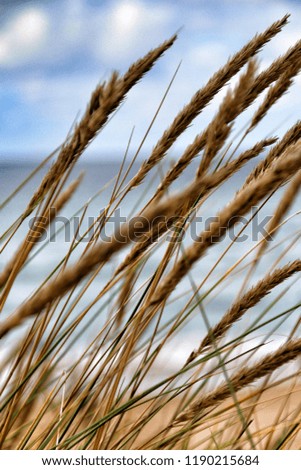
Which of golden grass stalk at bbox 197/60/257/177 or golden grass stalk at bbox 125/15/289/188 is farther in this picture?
golden grass stalk at bbox 125/15/289/188

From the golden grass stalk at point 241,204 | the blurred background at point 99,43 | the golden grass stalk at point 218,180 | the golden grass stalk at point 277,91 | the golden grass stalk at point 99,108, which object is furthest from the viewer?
the blurred background at point 99,43

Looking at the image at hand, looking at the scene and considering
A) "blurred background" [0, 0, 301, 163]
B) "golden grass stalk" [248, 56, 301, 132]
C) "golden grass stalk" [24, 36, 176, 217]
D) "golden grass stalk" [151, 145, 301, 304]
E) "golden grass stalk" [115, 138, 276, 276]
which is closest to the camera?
"golden grass stalk" [151, 145, 301, 304]

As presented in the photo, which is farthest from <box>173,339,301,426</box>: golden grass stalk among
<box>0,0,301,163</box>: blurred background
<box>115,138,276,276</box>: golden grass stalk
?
<box>0,0,301,163</box>: blurred background

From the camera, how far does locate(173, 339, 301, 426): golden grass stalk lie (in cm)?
63

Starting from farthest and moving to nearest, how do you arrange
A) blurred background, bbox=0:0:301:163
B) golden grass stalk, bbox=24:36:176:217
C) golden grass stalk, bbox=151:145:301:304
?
blurred background, bbox=0:0:301:163 → golden grass stalk, bbox=24:36:176:217 → golden grass stalk, bbox=151:145:301:304

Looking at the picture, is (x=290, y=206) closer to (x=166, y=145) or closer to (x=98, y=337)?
(x=166, y=145)

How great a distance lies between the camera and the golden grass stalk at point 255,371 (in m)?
0.63

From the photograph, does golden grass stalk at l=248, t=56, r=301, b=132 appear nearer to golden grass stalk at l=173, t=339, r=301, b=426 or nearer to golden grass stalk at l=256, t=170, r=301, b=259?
golden grass stalk at l=256, t=170, r=301, b=259

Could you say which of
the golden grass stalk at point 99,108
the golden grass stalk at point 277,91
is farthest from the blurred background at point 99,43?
the golden grass stalk at point 99,108

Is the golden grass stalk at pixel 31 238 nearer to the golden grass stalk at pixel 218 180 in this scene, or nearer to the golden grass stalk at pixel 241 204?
the golden grass stalk at pixel 218 180

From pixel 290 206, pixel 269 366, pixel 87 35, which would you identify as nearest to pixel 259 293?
pixel 269 366

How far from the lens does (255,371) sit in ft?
2.13

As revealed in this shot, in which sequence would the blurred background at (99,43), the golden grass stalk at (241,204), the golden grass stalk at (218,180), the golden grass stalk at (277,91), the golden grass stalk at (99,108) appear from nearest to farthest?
1. the golden grass stalk at (241,204)
2. the golden grass stalk at (99,108)
3. the golden grass stalk at (218,180)
4. the golden grass stalk at (277,91)
5. the blurred background at (99,43)

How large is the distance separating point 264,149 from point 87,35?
36.4 ft
